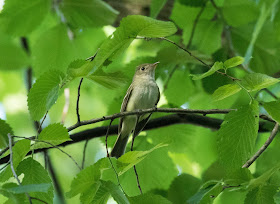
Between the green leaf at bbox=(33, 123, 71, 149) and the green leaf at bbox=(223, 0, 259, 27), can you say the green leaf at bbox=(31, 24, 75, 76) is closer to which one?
the green leaf at bbox=(223, 0, 259, 27)

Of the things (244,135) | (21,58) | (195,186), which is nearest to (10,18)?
(21,58)

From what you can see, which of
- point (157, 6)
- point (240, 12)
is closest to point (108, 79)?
point (157, 6)

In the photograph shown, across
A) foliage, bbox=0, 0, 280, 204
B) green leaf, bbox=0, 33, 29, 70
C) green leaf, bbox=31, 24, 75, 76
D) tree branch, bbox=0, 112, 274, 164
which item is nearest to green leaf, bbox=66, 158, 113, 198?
foliage, bbox=0, 0, 280, 204

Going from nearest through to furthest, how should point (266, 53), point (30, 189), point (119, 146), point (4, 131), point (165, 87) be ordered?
point (30, 189) < point (4, 131) < point (119, 146) < point (266, 53) < point (165, 87)

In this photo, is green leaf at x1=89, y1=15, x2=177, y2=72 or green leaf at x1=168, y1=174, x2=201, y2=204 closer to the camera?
green leaf at x1=89, y1=15, x2=177, y2=72

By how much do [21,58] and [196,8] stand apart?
57.1 inches

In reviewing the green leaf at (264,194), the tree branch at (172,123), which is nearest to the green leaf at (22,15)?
the tree branch at (172,123)

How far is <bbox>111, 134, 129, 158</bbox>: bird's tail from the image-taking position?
3.57 meters

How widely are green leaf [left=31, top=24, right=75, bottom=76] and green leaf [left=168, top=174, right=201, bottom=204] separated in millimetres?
1161

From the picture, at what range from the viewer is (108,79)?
2.33 m

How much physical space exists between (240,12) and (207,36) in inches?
12.5

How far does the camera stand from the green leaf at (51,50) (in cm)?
369

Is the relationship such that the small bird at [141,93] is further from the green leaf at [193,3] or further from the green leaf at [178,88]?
the green leaf at [193,3]

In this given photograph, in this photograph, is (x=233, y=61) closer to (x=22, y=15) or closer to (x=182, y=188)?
(x=182, y=188)
